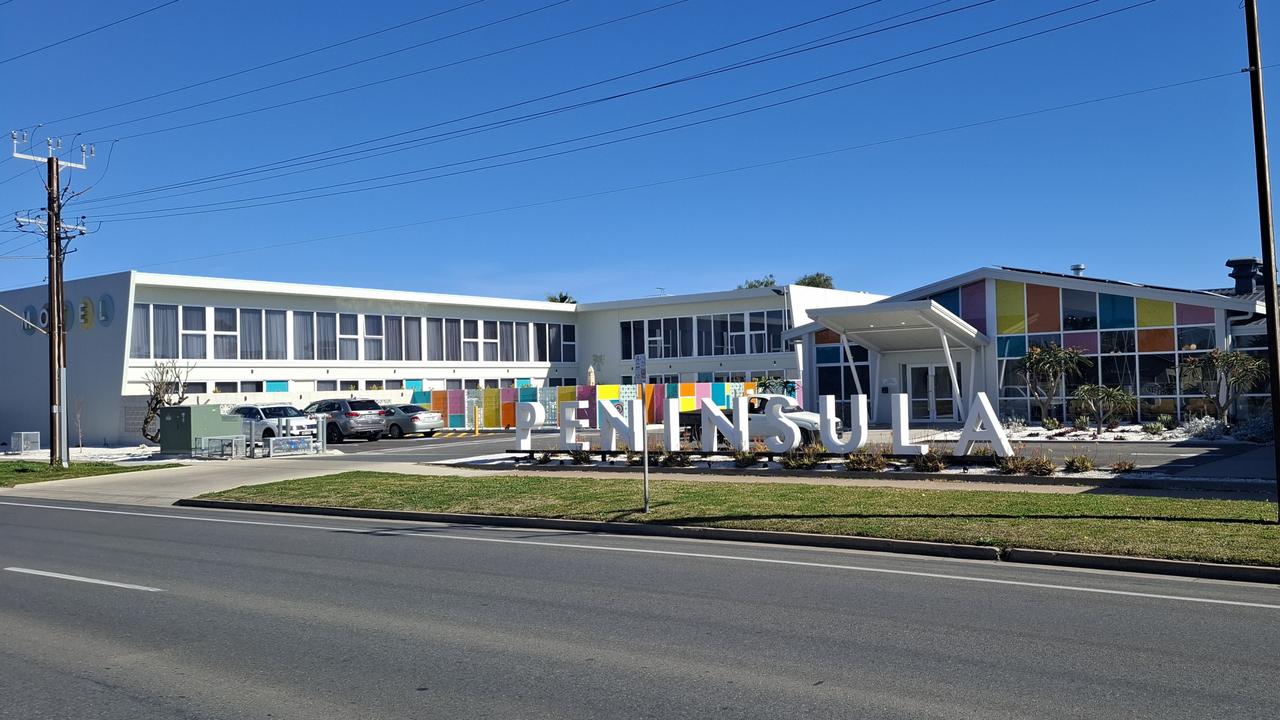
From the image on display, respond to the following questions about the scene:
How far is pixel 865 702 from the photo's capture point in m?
6.32

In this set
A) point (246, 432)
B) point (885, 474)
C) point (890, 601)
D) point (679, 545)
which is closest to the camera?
point (890, 601)

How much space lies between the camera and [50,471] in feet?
96.7

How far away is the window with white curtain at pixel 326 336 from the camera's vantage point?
156 feet

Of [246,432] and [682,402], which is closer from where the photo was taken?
[246,432]

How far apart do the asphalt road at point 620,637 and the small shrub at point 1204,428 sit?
62.7 feet

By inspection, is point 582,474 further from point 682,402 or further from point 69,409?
point 69,409

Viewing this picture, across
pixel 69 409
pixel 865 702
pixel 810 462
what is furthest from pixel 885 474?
pixel 69 409

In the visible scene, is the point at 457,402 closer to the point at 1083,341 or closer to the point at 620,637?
the point at 1083,341

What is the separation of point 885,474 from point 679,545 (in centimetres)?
801

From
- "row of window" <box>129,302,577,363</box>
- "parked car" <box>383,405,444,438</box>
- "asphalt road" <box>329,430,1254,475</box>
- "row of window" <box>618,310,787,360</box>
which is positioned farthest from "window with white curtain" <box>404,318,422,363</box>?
"row of window" <box>618,310,787,360</box>

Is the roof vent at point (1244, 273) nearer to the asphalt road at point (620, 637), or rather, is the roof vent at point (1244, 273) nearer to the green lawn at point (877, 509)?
the green lawn at point (877, 509)

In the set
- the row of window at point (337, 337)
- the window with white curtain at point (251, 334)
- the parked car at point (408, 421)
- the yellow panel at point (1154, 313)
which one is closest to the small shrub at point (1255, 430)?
the yellow panel at point (1154, 313)

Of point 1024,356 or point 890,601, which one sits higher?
point 1024,356

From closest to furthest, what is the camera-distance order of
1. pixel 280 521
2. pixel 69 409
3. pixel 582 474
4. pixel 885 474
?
pixel 280 521 < pixel 885 474 < pixel 582 474 < pixel 69 409
